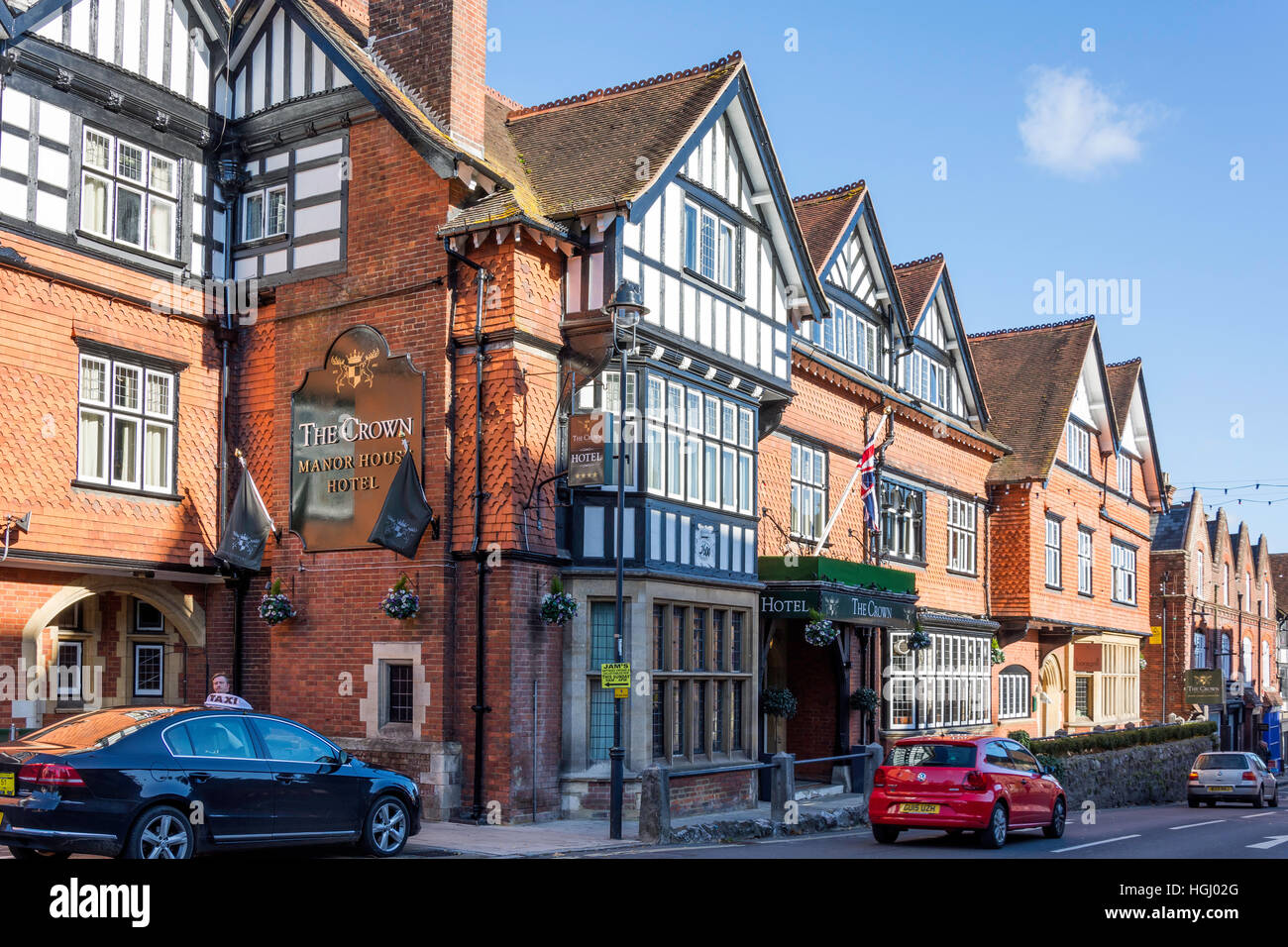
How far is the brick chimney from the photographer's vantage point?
19.4m

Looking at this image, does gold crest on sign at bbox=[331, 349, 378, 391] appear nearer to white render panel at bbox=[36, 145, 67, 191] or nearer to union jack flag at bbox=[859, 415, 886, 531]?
white render panel at bbox=[36, 145, 67, 191]

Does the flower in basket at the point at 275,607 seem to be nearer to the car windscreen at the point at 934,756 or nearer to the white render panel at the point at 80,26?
the white render panel at the point at 80,26

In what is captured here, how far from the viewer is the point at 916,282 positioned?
32.4 metres

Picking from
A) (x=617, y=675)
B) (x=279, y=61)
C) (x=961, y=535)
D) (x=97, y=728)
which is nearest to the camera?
(x=97, y=728)

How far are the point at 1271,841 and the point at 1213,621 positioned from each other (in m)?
40.1

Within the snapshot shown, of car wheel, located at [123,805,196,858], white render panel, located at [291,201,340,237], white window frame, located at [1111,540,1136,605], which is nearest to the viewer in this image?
car wheel, located at [123,805,196,858]

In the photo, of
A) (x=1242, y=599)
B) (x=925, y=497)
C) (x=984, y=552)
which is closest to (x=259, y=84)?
(x=925, y=497)

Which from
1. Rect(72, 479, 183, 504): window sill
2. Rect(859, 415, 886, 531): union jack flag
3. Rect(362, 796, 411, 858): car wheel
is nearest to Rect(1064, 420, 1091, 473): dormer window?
Rect(859, 415, 886, 531): union jack flag

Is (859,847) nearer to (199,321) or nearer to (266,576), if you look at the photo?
(266,576)

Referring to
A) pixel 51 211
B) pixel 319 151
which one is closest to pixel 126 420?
pixel 51 211

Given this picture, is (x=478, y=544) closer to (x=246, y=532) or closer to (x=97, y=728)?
(x=246, y=532)

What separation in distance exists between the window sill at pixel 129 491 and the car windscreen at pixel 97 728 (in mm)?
6528

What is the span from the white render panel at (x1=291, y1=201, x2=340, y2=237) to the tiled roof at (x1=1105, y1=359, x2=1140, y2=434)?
3033cm

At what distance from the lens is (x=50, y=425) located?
57.0 feet
